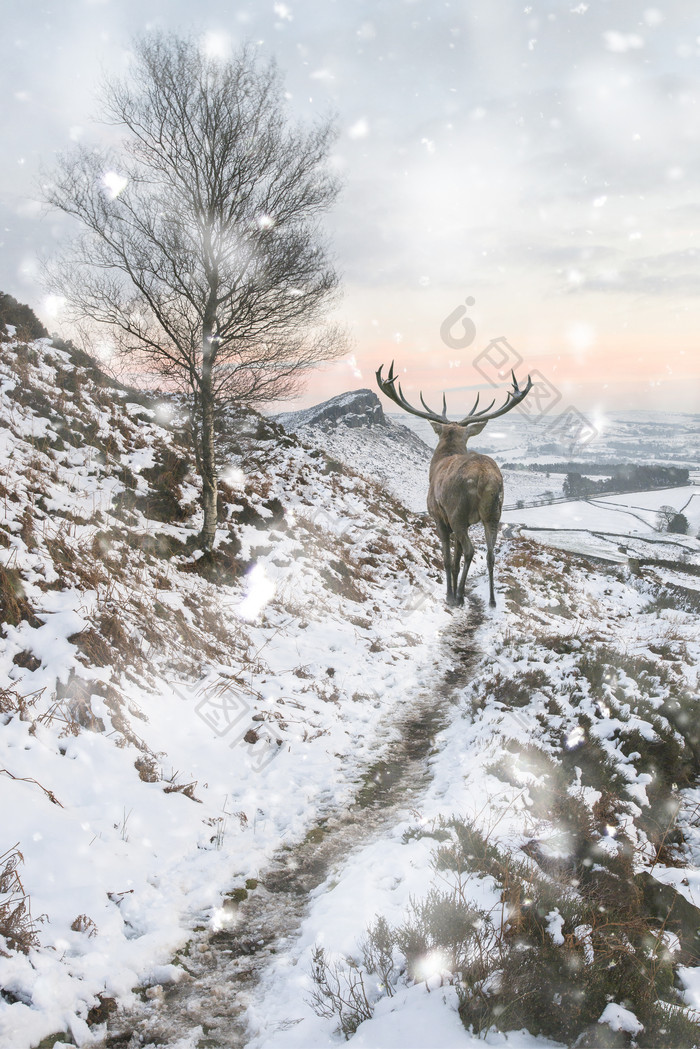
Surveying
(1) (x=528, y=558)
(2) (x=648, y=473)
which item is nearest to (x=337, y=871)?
(1) (x=528, y=558)

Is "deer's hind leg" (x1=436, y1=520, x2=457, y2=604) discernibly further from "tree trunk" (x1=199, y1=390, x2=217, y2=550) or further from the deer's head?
"tree trunk" (x1=199, y1=390, x2=217, y2=550)

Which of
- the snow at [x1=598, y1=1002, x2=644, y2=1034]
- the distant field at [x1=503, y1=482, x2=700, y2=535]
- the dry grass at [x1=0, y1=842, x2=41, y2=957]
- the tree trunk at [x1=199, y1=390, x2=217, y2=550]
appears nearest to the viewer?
the snow at [x1=598, y1=1002, x2=644, y2=1034]

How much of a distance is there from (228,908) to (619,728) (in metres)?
4.47

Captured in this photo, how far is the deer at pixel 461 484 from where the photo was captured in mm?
8078

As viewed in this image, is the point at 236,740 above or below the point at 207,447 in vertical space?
below

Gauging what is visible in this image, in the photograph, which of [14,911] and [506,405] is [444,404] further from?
[14,911]

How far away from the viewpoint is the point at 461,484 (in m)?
8.19

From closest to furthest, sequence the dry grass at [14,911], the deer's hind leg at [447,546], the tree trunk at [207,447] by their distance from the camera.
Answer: the dry grass at [14,911]
the tree trunk at [207,447]
the deer's hind leg at [447,546]

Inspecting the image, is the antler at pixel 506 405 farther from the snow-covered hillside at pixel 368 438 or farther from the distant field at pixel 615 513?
the snow-covered hillside at pixel 368 438

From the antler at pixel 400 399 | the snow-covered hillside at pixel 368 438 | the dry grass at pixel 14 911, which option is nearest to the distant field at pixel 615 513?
the snow-covered hillside at pixel 368 438

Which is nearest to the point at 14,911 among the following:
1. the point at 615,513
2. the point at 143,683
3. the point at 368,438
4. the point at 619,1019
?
the point at 143,683

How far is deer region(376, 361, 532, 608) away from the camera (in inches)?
318

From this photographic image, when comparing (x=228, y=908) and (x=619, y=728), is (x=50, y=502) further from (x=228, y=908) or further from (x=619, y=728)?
(x=619, y=728)

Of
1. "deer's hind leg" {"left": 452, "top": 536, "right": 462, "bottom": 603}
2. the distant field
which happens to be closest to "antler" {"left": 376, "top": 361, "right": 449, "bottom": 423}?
"deer's hind leg" {"left": 452, "top": 536, "right": 462, "bottom": 603}
